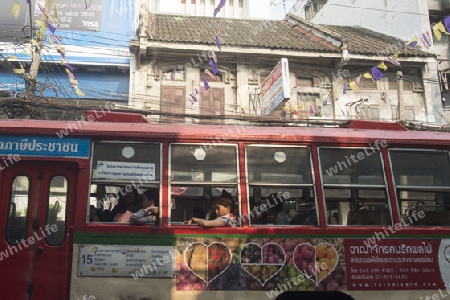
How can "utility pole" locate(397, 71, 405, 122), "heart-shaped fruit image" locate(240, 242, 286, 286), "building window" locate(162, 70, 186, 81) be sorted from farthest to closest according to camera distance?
"building window" locate(162, 70, 186, 81) < "utility pole" locate(397, 71, 405, 122) < "heart-shaped fruit image" locate(240, 242, 286, 286)

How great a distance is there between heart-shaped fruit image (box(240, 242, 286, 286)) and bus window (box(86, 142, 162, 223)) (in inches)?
49.9

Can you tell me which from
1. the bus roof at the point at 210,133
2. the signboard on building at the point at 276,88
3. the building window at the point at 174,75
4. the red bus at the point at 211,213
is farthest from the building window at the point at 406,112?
the red bus at the point at 211,213

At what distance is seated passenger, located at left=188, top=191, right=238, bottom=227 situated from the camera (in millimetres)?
4414

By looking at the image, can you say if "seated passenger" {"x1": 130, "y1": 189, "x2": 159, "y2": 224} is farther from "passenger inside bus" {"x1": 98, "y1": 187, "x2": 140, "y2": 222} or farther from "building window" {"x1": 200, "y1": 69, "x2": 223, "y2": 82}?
"building window" {"x1": 200, "y1": 69, "x2": 223, "y2": 82}

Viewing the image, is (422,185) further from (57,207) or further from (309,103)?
(309,103)

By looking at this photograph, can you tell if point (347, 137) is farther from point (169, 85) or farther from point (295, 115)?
point (169, 85)

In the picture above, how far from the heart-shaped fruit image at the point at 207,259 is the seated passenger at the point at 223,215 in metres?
0.23

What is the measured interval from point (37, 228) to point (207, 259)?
193 centimetres

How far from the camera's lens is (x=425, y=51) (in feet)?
49.9

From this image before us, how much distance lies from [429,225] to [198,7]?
15.2 m

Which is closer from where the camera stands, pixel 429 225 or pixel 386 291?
pixel 386 291

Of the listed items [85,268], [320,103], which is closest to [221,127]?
[85,268]

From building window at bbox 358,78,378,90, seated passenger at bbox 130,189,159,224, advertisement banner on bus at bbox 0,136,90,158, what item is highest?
building window at bbox 358,78,378,90

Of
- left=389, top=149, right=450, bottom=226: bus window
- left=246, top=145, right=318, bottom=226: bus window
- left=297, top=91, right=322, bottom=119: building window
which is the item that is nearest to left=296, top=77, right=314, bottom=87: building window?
left=297, top=91, right=322, bottom=119: building window
